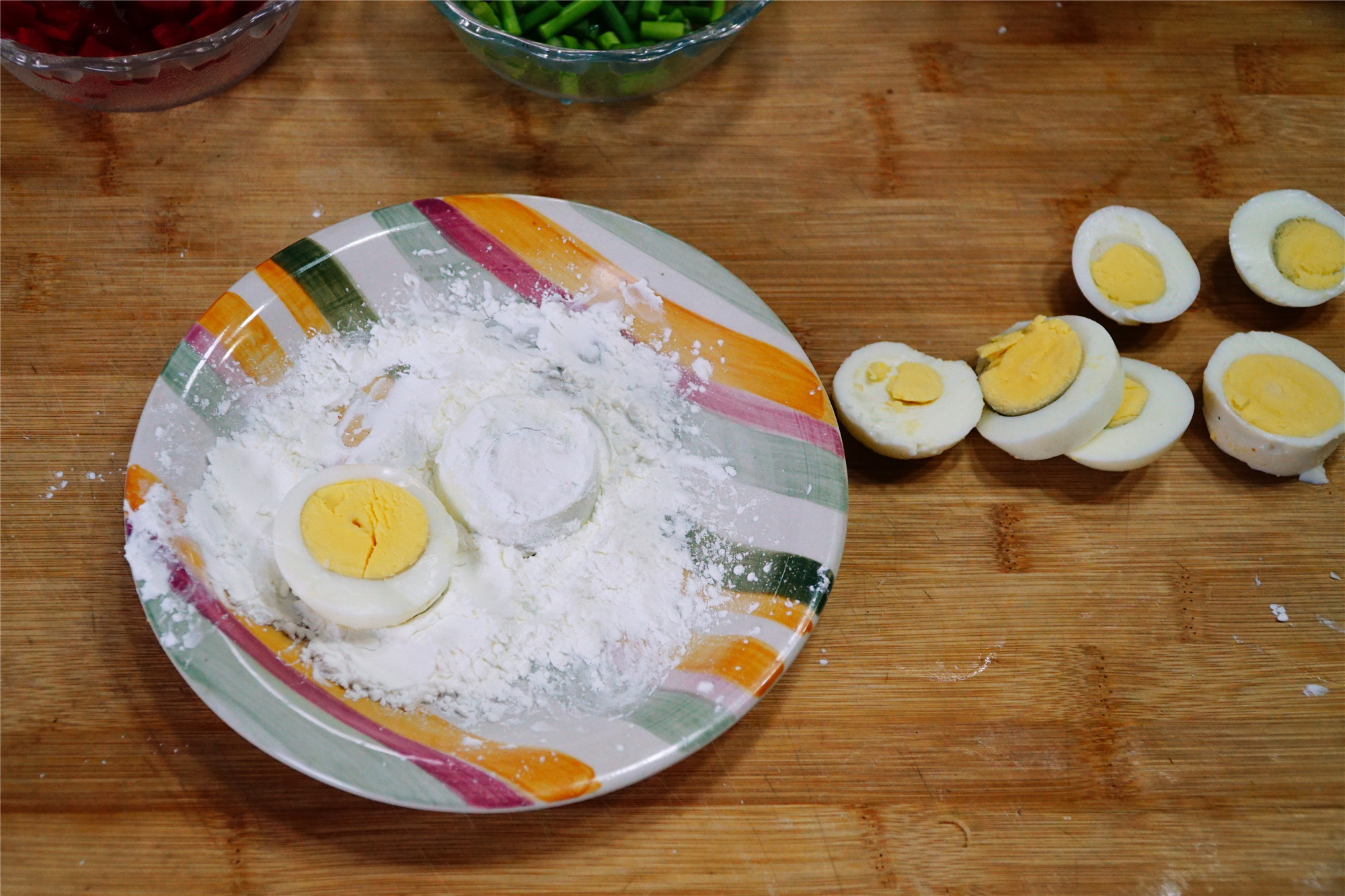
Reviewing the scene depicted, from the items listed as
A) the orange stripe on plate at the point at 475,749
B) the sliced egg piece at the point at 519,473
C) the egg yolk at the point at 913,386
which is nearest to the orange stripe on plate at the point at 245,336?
the sliced egg piece at the point at 519,473

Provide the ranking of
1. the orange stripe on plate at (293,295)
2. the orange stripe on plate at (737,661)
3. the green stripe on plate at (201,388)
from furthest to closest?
the orange stripe on plate at (293,295) < the green stripe on plate at (201,388) < the orange stripe on plate at (737,661)

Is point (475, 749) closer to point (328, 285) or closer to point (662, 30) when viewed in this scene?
point (328, 285)

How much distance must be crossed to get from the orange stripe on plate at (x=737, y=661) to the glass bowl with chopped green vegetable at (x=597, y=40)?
118 cm

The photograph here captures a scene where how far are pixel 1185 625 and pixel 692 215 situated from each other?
1376mm

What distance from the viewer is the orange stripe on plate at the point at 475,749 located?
141cm

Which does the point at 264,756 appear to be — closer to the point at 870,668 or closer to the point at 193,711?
the point at 193,711

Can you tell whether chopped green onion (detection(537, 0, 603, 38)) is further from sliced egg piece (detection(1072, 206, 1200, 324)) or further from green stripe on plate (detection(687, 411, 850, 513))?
sliced egg piece (detection(1072, 206, 1200, 324))

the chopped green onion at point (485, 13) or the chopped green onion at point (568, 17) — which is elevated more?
the chopped green onion at point (485, 13)

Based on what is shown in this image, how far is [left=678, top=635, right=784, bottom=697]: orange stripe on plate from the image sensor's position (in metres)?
1.51

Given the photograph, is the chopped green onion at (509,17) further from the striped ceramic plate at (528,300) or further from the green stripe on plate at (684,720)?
the green stripe on plate at (684,720)

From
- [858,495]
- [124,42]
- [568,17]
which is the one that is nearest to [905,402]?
[858,495]

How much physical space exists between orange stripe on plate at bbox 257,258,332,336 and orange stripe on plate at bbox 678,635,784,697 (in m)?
0.94

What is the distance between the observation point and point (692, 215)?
2.16m

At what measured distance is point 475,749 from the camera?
146 cm
